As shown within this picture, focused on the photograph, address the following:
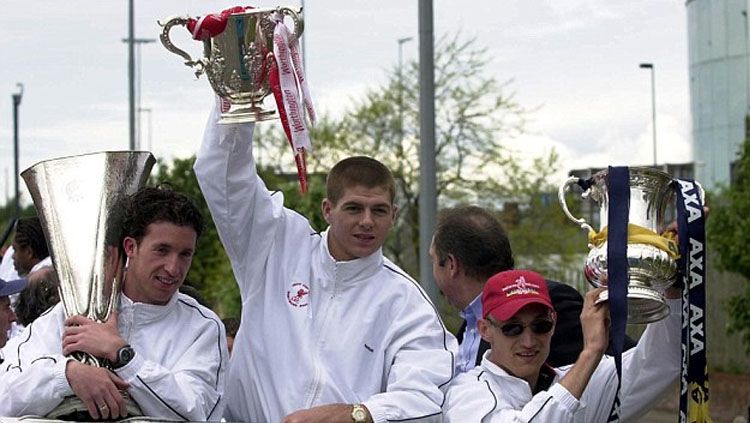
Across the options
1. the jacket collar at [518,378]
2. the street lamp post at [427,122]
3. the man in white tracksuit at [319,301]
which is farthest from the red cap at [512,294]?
the street lamp post at [427,122]

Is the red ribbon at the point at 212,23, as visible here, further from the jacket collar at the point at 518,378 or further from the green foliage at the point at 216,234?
the green foliage at the point at 216,234

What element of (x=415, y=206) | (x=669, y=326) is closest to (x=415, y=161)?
(x=415, y=206)

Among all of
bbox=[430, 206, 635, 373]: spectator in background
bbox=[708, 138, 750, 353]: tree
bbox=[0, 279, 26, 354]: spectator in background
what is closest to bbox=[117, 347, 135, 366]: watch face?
bbox=[430, 206, 635, 373]: spectator in background

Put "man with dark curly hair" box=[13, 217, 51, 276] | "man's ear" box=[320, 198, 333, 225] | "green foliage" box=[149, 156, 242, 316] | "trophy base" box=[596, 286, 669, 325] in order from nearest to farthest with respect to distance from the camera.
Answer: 1. "trophy base" box=[596, 286, 669, 325]
2. "man's ear" box=[320, 198, 333, 225]
3. "man with dark curly hair" box=[13, 217, 51, 276]
4. "green foliage" box=[149, 156, 242, 316]

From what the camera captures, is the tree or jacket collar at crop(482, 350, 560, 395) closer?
jacket collar at crop(482, 350, 560, 395)

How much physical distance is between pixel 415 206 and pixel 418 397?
647 inches

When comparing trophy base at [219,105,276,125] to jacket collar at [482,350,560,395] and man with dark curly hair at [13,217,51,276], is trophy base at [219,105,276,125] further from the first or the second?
man with dark curly hair at [13,217,51,276]

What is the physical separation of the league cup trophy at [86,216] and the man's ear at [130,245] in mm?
62

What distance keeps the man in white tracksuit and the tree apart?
40.7 ft

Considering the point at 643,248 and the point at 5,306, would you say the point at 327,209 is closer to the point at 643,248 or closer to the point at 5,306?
the point at 643,248

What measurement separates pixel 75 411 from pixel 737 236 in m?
13.5

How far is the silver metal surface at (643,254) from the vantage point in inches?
184

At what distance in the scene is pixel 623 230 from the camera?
15.5 feet

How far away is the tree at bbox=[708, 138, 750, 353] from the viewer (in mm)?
17438
